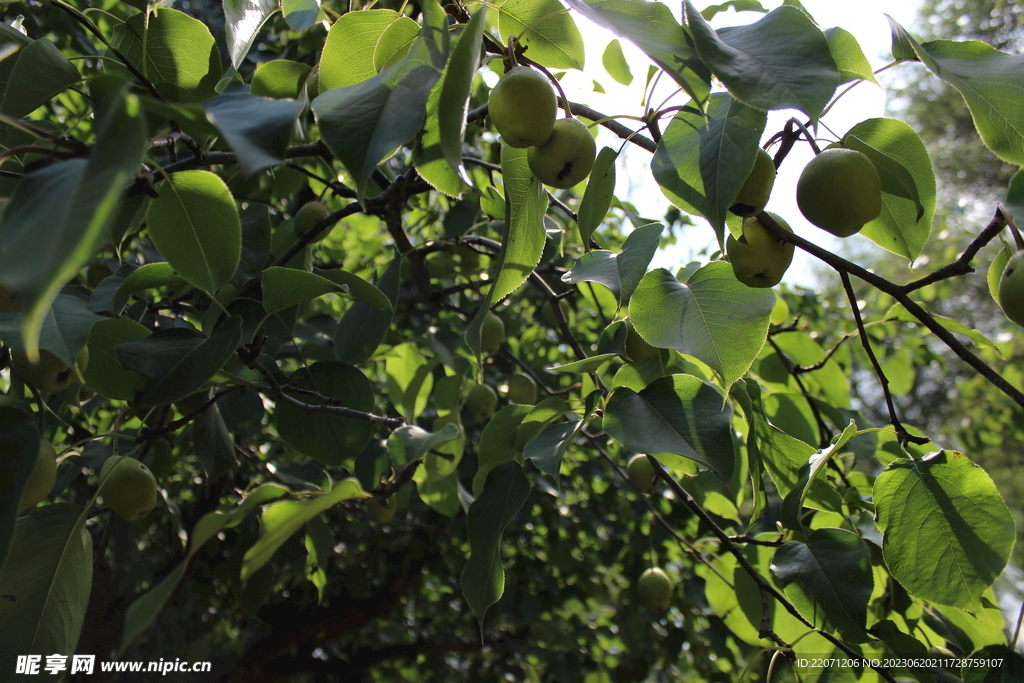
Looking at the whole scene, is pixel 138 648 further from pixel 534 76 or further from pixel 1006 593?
pixel 1006 593

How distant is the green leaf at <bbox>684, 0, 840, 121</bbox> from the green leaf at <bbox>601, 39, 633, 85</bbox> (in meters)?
0.76

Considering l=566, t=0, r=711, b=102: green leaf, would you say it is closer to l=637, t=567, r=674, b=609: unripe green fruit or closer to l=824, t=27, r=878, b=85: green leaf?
l=824, t=27, r=878, b=85: green leaf

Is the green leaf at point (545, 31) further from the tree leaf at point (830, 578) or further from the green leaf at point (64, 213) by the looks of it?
the tree leaf at point (830, 578)

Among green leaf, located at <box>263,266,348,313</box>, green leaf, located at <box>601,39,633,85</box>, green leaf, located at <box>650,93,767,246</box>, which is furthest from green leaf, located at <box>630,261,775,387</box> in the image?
green leaf, located at <box>601,39,633,85</box>

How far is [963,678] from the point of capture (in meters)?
0.79

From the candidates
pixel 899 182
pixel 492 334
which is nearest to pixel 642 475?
pixel 492 334

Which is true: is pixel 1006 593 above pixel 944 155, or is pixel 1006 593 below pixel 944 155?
below

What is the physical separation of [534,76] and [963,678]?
93cm

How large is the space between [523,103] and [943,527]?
0.58 meters

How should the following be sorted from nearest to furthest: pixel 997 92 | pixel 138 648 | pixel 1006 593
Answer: pixel 997 92 → pixel 138 648 → pixel 1006 593

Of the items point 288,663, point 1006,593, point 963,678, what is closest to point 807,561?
point 963,678

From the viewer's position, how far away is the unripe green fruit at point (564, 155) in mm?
550

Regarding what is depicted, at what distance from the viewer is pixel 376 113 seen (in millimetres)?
393

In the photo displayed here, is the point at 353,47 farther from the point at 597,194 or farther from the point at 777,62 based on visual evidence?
the point at 777,62
